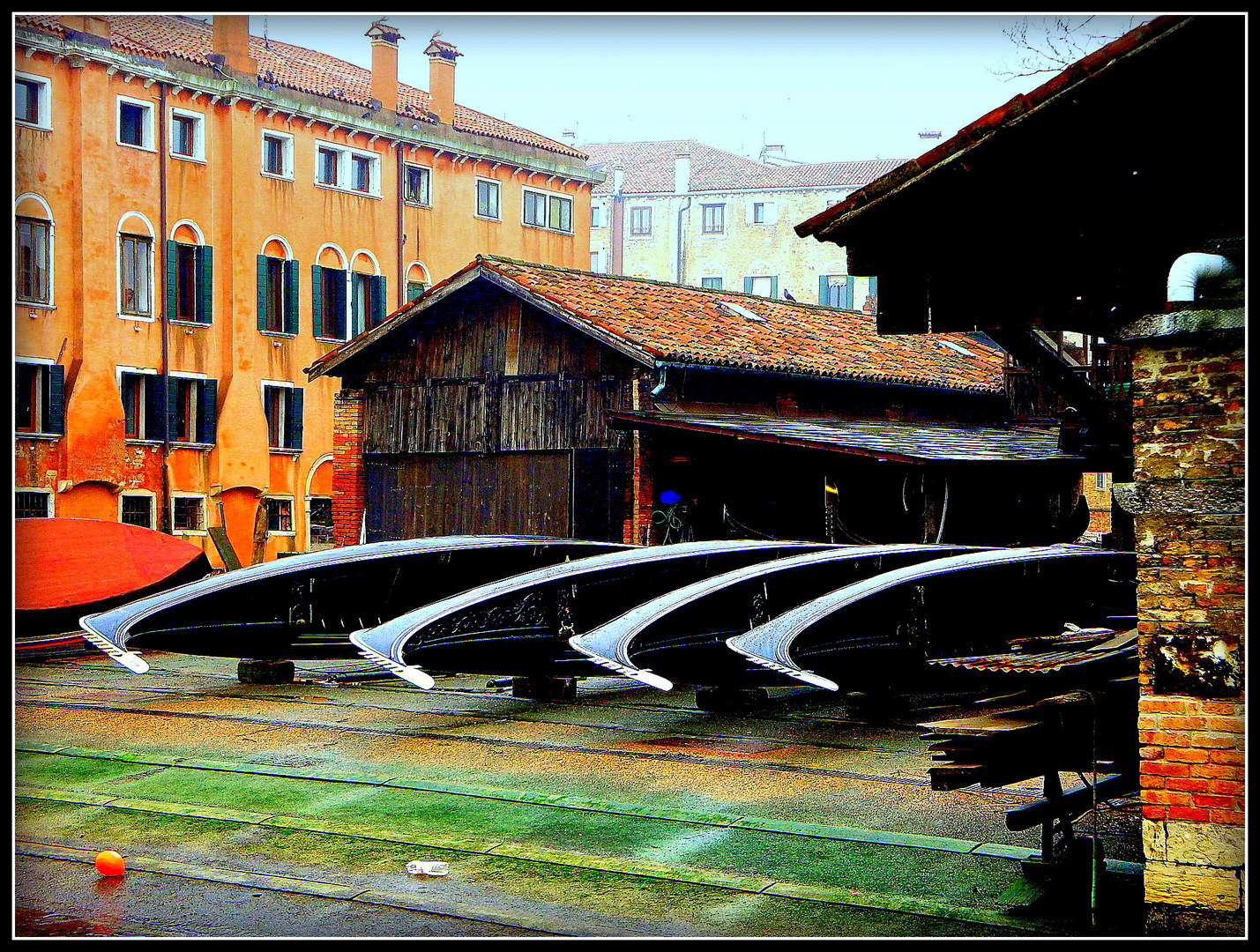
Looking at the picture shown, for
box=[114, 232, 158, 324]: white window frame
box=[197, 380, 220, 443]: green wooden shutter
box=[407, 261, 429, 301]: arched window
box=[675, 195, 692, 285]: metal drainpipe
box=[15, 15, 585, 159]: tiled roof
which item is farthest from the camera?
box=[675, 195, 692, 285]: metal drainpipe

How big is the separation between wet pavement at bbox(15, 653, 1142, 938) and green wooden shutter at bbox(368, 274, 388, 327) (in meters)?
19.1

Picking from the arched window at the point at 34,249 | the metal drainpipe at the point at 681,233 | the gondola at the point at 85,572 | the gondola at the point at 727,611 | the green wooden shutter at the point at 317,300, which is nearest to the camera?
the gondola at the point at 727,611

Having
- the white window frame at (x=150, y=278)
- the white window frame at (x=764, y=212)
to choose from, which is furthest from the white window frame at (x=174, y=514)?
the white window frame at (x=764, y=212)

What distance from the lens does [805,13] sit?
5957mm

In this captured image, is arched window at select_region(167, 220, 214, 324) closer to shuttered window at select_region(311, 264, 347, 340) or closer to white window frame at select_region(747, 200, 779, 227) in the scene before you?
shuttered window at select_region(311, 264, 347, 340)

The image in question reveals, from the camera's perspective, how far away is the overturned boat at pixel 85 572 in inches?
708

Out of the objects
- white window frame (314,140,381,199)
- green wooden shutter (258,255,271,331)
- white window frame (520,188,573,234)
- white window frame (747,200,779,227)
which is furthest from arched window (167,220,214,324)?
white window frame (747,200,779,227)

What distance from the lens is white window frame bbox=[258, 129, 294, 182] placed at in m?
30.4

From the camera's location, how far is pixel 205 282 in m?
29.4

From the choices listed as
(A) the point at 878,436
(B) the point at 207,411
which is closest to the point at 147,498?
(B) the point at 207,411

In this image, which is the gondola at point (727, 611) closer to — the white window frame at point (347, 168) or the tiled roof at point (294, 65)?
the tiled roof at point (294, 65)

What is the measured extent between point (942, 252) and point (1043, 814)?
10.4ft

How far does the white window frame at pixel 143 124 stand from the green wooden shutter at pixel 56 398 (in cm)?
487

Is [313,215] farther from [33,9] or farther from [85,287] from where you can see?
[33,9]
